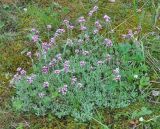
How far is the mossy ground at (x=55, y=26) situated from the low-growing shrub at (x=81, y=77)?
0.25ft

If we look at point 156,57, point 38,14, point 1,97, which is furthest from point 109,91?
point 38,14

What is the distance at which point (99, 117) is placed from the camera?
3.63 m

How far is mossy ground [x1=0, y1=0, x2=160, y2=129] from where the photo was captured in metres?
3.69

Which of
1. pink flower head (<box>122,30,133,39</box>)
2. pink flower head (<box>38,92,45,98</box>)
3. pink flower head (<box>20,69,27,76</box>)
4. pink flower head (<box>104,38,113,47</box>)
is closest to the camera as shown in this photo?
pink flower head (<box>38,92,45,98</box>)

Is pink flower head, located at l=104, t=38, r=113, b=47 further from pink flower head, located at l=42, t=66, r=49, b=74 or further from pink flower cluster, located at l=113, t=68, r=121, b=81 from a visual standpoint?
pink flower head, located at l=42, t=66, r=49, b=74

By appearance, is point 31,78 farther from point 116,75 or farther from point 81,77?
point 116,75

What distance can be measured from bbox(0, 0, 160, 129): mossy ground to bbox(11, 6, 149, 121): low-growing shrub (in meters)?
0.08

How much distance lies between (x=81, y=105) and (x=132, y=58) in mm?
704

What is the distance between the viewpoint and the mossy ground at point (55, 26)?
145 inches

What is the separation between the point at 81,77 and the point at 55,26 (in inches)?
35.1

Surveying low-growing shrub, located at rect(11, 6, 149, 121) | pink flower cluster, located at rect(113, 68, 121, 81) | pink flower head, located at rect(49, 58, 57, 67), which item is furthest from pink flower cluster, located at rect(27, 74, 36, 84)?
pink flower cluster, located at rect(113, 68, 121, 81)

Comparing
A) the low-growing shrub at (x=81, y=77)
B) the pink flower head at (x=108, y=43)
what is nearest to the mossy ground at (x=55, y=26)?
the low-growing shrub at (x=81, y=77)

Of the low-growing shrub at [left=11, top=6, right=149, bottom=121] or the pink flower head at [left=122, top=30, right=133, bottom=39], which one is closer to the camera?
the low-growing shrub at [left=11, top=6, right=149, bottom=121]

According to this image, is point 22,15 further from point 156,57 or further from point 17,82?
point 156,57
